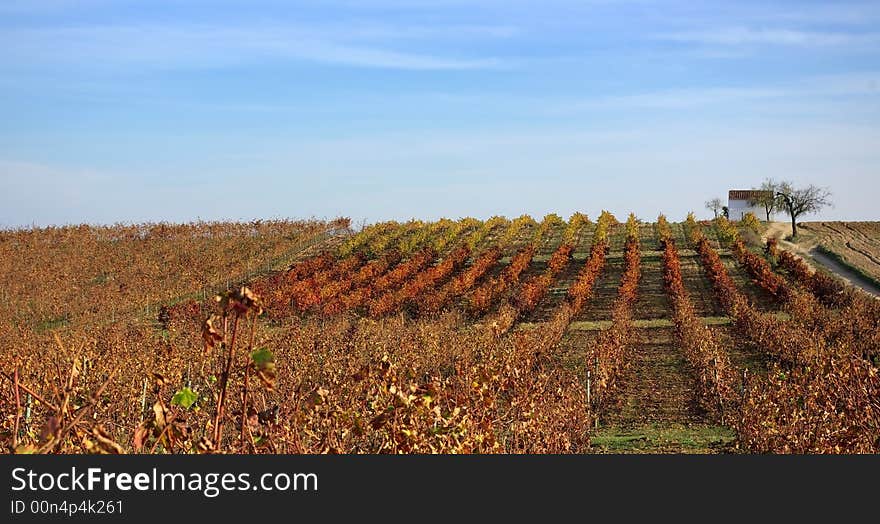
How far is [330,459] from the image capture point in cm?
432

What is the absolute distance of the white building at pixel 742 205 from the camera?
192 ft

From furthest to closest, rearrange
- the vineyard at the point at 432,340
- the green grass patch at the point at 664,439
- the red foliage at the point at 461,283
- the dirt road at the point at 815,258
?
1. the dirt road at the point at 815,258
2. the red foliage at the point at 461,283
3. the green grass patch at the point at 664,439
4. the vineyard at the point at 432,340

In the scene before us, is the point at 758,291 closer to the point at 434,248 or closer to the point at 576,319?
the point at 576,319

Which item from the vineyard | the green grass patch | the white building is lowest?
the green grass patch

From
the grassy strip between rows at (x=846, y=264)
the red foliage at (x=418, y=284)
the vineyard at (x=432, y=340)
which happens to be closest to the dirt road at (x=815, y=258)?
the grassy strip between rows at (x=846, y=264)

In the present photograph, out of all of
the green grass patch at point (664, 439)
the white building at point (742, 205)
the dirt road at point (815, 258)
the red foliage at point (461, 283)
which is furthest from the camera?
the white building at point (742, 205)

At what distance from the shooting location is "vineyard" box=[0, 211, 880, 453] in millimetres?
6285

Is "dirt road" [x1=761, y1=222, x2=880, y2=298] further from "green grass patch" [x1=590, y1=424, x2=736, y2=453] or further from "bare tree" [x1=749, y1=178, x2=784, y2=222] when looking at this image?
"green grass patch" [x1=590, y1=424, x2=736, y2=453]

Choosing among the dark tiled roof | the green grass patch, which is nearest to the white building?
the dark tiled roof

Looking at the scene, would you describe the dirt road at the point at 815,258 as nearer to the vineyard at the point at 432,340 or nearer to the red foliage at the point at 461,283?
the vineyard at the point at 432,340

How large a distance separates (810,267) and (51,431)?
43.4 metres

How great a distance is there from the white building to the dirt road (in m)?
2.72

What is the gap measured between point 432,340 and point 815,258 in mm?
29609

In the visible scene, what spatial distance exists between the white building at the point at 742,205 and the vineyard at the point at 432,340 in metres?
4.33
